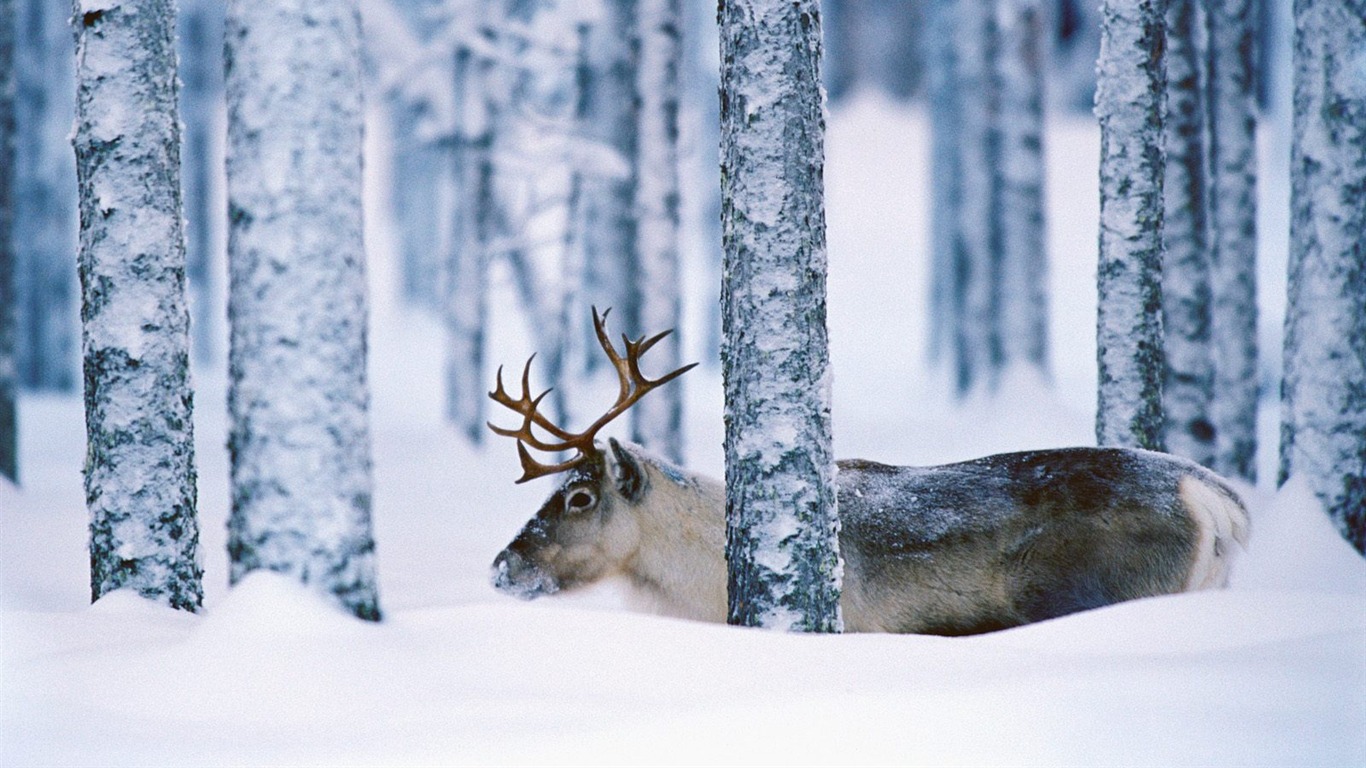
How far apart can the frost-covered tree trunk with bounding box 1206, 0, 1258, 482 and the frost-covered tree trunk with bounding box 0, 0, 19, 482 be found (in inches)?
346

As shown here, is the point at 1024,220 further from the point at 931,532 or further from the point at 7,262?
the point at 7,262

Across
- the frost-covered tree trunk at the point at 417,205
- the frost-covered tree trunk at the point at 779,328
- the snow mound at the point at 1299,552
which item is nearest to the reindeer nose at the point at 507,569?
the frost-covered tree trunk at the point at 779,328

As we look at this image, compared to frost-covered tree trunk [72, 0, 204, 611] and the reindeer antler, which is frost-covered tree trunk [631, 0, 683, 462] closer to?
the reindeer antler

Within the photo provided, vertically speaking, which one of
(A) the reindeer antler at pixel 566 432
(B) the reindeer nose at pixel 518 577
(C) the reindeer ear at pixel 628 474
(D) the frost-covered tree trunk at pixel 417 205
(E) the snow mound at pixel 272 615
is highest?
(D) the frost-covered tree trunk at pixel 417 205

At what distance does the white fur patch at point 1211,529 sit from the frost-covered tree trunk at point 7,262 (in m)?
7.72

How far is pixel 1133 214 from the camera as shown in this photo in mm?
6285

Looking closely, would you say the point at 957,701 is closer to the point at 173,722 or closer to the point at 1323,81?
the point at 173,722

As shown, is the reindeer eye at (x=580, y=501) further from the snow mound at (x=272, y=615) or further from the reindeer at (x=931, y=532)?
the snow mound at (x=272, y=615)

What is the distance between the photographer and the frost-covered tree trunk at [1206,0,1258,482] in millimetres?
9422

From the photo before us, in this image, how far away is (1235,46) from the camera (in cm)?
941

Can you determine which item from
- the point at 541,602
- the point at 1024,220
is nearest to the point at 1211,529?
the point at 541,602

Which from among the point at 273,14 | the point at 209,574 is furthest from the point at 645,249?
the point at 273,14

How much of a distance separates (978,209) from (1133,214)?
12.0m

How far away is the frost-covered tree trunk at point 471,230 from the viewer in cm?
1372
